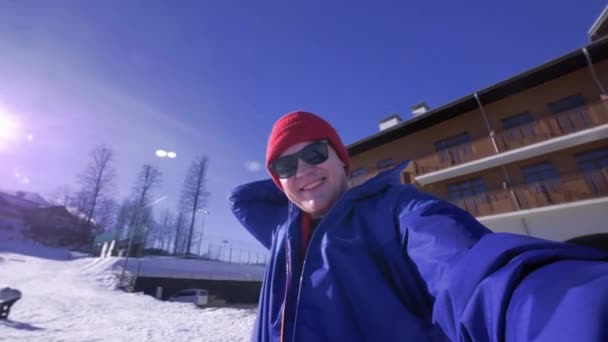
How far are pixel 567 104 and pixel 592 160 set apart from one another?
2824 mm

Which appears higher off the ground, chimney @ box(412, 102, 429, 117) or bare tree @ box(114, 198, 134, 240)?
chimney @ box(412, 102, 429, 117)

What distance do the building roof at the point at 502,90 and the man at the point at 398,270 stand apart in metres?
14.8

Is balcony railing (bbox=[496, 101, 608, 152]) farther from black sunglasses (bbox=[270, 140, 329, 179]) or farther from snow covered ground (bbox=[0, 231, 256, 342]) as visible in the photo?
black sunglasses (bbox=[270, 140, 329, 179])

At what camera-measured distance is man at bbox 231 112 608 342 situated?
1.57 ft

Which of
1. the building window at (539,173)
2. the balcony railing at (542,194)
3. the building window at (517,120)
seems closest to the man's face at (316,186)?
the balcony railing at (542,194)

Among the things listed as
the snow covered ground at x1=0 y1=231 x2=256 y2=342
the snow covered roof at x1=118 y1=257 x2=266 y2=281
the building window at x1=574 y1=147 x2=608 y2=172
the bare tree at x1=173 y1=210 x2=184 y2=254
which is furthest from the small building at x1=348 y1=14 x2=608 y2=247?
the bare tree at x1=173 y1=210 x2=184 y2=254

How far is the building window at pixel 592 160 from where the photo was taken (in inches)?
407

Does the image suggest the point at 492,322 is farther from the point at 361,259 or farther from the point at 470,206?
the point at 470,206

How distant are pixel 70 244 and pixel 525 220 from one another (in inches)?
1888

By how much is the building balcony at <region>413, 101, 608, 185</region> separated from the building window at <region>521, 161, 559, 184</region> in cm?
59

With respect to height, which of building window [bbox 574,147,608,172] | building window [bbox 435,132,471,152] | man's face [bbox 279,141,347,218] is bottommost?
man's face [bbox 279,141,347,218]

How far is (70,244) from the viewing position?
112 ft

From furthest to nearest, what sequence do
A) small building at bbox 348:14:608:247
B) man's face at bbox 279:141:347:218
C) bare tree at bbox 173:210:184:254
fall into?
bare tree at bbox 173:210:184:254 → small building at bbox 348:14:608:247 → man's face at bbox 279:141:347:218

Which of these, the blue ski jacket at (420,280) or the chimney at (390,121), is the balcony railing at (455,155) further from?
the blue ski jacket at (420,280)
